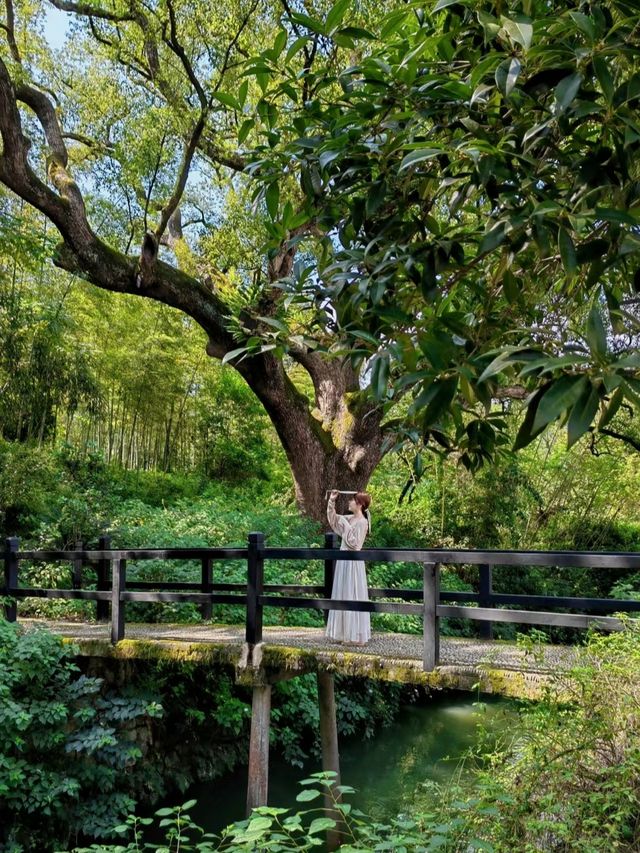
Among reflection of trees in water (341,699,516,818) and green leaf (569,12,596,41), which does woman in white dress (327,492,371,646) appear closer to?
reflection of trees in water (341,699,516,818)

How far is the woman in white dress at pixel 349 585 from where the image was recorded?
6250mm

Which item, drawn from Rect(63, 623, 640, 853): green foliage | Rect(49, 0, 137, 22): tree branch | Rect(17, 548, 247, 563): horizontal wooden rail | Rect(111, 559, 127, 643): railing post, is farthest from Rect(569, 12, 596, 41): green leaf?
Rect(49, 0, 137, 22): tree branch

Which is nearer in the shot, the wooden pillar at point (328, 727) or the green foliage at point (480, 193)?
the green foliage at point (480, 193)

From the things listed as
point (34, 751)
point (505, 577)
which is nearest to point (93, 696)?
point (34, 751)

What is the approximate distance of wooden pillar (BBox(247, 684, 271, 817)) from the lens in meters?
5.72

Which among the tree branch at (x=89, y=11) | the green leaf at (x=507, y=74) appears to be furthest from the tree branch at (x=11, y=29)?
the green leaf at (x=507, y=74)

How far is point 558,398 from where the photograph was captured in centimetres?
140

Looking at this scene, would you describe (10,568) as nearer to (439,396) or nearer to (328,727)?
(328,727)

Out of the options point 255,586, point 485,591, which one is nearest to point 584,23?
point 255,586

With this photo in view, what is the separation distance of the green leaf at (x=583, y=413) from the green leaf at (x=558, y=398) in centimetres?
1

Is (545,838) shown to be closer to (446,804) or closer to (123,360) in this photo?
(446,804)

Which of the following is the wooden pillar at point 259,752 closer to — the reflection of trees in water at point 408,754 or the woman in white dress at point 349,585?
the woman in white dress at point 349,585

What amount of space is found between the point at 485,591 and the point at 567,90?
5205mm

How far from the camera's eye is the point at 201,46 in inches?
412
